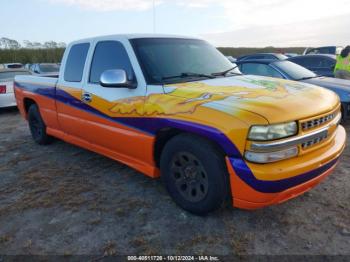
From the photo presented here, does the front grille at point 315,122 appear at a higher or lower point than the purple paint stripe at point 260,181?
higher

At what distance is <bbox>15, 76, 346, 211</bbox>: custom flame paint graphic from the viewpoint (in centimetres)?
269

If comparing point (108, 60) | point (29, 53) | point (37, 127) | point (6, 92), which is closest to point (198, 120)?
point (108, 60)

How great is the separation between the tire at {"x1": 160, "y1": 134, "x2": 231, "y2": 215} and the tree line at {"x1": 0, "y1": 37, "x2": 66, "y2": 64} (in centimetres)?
3405

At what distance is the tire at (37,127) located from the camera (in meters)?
5.86

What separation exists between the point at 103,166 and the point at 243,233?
8.23 feet

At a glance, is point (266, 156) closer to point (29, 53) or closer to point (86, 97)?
point (86, 97)

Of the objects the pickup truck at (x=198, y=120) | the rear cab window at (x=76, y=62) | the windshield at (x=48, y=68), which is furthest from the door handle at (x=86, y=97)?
the windshield at (x=48, y=68)

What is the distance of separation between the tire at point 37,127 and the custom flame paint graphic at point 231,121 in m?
1.90

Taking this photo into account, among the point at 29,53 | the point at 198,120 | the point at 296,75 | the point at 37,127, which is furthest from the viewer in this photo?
the point at 29,53

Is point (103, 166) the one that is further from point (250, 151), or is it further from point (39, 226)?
point (250, 151)

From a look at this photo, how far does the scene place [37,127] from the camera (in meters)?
6.08

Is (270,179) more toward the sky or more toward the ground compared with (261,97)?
more toward the ground

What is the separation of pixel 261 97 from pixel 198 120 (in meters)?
0.64

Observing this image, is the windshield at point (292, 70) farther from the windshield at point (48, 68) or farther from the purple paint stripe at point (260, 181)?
the windshield at point (48, 68)
